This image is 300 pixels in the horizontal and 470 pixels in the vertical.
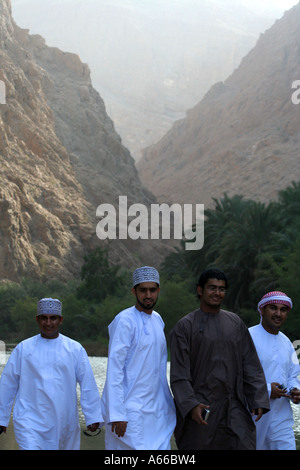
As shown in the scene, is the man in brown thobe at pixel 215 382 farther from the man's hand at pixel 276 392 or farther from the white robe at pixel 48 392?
the white robe at pixel 48 392

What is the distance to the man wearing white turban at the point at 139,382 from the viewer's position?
16.8 ft

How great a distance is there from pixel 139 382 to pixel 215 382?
52cm

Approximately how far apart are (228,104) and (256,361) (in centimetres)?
9835

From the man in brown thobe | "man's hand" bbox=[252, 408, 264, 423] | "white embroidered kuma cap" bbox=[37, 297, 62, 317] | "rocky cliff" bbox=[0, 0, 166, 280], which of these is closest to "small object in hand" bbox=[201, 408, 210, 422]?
the man in brown thobe

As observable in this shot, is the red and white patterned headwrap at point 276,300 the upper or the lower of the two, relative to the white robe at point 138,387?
upper

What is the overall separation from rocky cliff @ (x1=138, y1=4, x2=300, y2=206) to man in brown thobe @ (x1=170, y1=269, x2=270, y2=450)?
72379 millimetres

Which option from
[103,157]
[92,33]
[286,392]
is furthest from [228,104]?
[286,392]

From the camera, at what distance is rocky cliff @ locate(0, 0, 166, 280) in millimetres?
53000

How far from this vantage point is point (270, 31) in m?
112

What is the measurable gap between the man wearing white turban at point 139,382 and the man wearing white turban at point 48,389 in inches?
16.0

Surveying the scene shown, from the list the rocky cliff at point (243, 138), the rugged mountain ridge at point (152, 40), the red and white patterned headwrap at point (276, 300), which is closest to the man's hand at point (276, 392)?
the red and white patterned headwrap at point (276, 300)

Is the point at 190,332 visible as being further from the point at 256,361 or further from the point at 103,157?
the point at 103,157

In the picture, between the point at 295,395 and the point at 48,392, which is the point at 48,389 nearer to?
the point at 48,392
